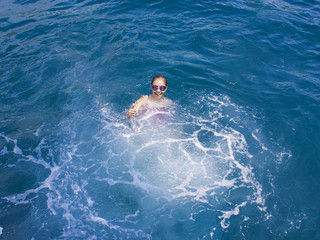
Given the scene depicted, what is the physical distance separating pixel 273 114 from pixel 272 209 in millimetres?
2910

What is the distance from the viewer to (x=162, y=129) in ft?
19.0

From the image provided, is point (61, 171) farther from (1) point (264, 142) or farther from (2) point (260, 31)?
(2) point (260, 31)

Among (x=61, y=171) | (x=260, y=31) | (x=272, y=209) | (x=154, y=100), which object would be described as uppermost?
(x=260, y=31)

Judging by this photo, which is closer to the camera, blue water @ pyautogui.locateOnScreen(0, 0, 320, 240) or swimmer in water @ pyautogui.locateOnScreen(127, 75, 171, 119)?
blue water @ pyautogui.locateOnScreen(0, 0, 320, 240)

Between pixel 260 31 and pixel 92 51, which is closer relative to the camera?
pixel 92 51

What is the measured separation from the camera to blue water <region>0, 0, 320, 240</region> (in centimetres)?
397

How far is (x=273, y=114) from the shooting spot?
603 cm

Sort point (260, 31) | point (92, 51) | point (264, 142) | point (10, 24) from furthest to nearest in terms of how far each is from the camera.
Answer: point (10, 24) → point (260, 31) → point (92, 51) → point (264, 142)

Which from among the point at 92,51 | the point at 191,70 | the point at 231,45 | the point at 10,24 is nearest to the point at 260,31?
the point at 231,45

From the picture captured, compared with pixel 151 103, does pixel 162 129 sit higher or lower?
lower

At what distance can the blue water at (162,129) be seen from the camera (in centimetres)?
397

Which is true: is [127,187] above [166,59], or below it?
below

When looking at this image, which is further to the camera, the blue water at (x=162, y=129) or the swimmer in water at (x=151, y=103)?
the swimmer in water at (x=151, y=103)

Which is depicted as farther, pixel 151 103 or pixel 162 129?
pixel 151 103
